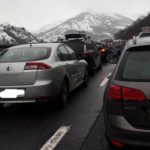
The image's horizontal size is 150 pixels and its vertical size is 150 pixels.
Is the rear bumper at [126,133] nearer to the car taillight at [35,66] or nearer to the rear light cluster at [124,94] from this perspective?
the rear light cluster at [124,94]

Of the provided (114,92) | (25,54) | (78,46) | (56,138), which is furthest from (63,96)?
(78,46)

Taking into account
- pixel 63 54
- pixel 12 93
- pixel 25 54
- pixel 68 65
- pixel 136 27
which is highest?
pixel 25 54

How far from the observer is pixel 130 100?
14.5 ft

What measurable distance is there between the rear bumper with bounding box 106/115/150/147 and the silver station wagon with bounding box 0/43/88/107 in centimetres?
332

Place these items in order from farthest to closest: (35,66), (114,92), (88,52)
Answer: (88,52)
(35,66)
(114,92)

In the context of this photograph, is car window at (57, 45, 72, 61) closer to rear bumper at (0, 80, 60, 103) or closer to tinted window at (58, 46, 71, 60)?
tinted window at (58, 46, 71, 60)

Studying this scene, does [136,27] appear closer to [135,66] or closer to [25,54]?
[25,54]

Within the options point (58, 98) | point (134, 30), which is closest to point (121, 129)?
point (58, 98)

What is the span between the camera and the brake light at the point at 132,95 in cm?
436

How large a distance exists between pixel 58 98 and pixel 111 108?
150 inches

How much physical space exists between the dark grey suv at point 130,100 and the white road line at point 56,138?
1.36 metres

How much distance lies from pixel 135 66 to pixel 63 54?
5.00m

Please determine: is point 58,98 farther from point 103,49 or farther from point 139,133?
point 103,49

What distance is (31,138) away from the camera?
6301mm
